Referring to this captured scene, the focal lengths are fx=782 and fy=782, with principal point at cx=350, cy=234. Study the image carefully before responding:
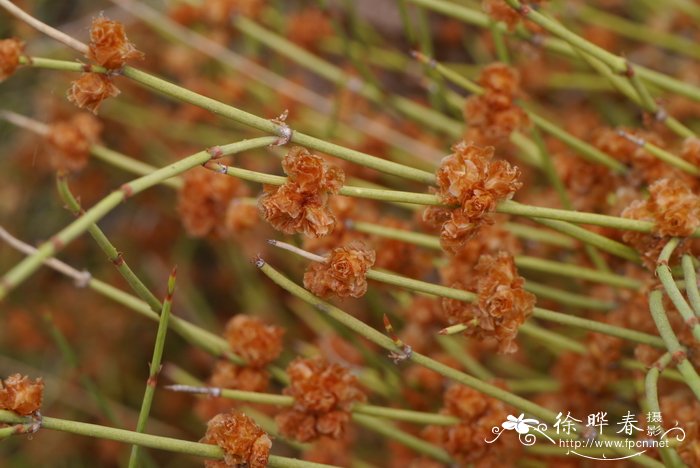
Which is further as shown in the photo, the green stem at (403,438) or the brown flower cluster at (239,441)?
the green stem at (403,438)

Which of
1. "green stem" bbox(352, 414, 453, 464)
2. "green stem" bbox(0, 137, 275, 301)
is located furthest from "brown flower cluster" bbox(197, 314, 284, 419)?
"green stem" bbox(0, 137, 275, 301)

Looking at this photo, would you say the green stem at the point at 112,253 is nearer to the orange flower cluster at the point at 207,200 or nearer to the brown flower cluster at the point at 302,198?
the brown flower cluster at the point at 302,198

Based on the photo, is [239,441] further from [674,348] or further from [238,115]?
[674,348]

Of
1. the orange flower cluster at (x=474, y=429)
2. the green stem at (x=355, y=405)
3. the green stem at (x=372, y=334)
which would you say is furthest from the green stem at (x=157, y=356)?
the orange flower cluster at (x=474, y=429)

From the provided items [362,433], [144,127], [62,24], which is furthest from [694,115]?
[62,24]

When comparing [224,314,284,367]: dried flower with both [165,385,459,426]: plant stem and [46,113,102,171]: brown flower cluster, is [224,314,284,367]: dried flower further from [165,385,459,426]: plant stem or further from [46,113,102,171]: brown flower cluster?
[46,113,102,171]: brown flower cluster
